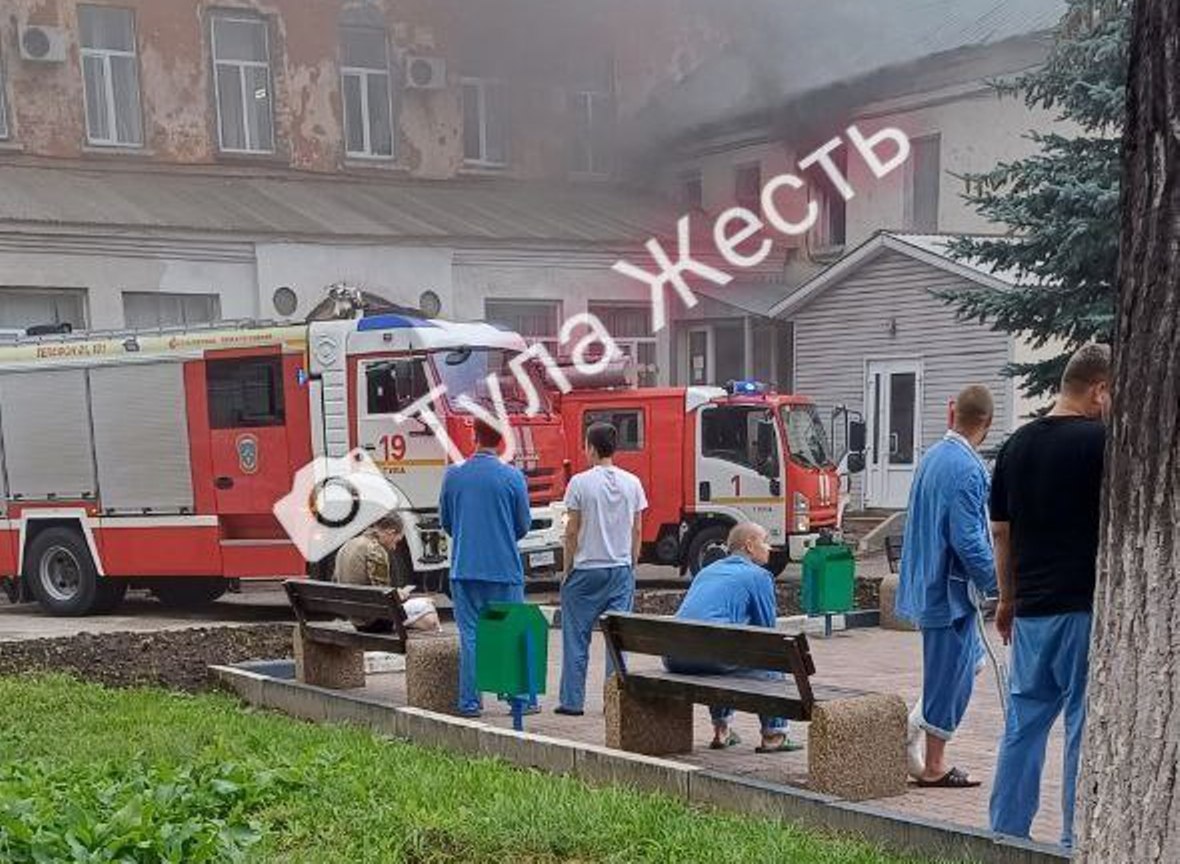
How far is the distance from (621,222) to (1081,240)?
11.8 meters

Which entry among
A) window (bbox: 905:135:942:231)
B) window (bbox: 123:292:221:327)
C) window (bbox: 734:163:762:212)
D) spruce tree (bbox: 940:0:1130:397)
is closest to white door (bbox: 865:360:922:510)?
window (bbox: 905:135:942:231)

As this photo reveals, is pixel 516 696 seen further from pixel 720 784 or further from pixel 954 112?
pixel 954 112

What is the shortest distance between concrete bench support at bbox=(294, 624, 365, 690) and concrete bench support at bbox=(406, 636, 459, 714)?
81 centimetres

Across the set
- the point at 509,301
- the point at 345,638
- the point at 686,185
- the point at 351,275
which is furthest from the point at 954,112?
the point at 345,638

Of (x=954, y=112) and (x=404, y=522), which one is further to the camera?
(x=954, y=112)

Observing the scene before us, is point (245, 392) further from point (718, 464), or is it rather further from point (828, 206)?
point (828, 206)

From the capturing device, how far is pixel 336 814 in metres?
4.56

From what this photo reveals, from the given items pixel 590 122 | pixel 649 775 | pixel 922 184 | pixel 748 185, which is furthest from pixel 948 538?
pixel 748 185

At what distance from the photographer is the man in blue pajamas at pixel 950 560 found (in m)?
4.86

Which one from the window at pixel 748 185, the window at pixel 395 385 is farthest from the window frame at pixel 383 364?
the window at pixel 748 185

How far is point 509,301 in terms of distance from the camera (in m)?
20.2

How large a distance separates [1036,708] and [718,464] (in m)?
9.07

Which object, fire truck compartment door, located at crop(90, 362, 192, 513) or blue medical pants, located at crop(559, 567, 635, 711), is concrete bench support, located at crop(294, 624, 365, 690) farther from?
fire truck compartment door, located at crop(90, 362, 192, 513)

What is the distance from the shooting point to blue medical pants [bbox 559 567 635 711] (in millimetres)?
6570
